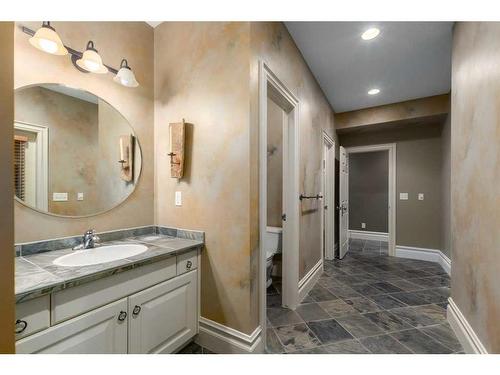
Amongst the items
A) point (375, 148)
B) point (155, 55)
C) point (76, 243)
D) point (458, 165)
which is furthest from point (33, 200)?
point (375, 148)

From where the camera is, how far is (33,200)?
1.32 m

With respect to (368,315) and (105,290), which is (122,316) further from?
(368,315)

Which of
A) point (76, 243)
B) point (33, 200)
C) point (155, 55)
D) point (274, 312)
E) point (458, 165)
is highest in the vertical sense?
point (155, 55)

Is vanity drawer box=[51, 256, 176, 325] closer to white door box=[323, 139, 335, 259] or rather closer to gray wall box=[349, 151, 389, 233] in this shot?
white door box=[323, 139, 335, 259]

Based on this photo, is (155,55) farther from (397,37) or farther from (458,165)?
(458,165)

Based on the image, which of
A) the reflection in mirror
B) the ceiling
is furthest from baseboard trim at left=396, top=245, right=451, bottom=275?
the reflection in mirror

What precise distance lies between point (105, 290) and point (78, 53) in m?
1.51

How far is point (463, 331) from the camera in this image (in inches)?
64.8

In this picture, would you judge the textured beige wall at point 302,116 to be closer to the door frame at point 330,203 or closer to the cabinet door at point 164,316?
the door frame at point 330,203

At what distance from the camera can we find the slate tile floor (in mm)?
1675

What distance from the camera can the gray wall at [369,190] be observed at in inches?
213

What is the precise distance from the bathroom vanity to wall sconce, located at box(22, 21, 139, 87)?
1198mm

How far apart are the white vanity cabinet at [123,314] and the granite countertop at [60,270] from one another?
0.04 meters
